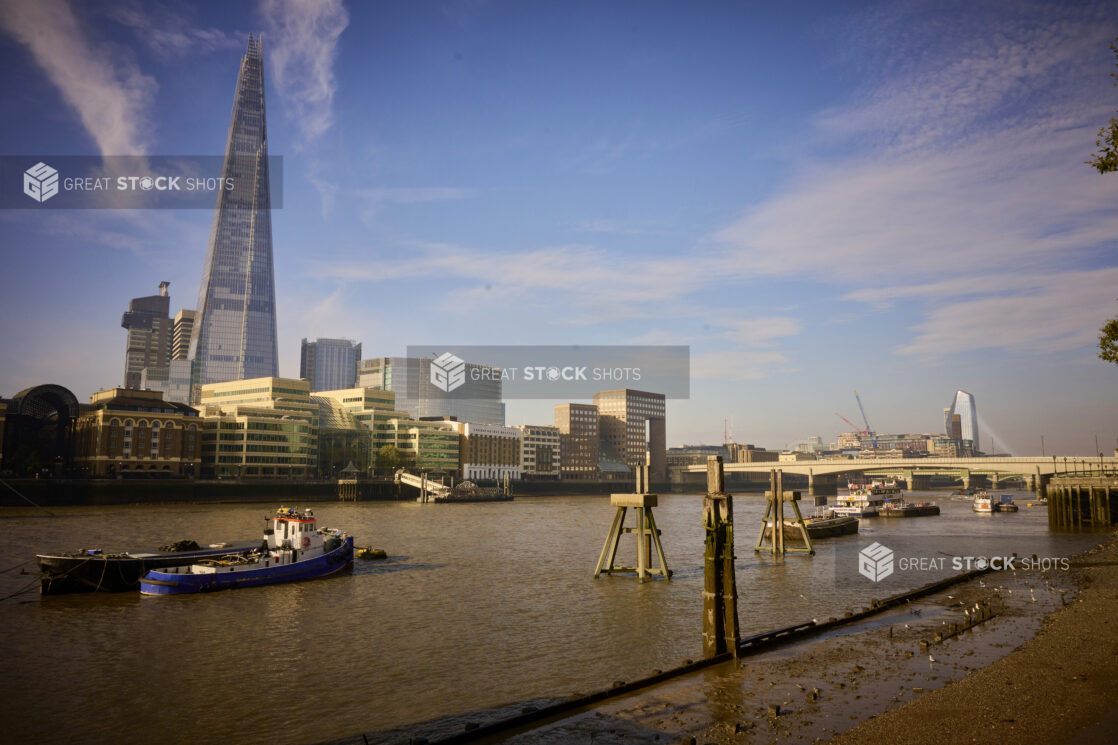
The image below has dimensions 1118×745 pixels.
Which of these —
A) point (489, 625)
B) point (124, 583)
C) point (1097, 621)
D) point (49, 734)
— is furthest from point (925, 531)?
point (49, 734)

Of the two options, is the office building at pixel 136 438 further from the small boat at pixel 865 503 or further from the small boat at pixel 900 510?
the small boat at pixel 900 510

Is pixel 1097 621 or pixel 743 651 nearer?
pixel 743 651

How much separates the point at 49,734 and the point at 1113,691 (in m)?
31.2

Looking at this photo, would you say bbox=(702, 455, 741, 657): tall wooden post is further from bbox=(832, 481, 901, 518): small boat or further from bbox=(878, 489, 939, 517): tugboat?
bbox=(878, 489, 939, 517): tugboat

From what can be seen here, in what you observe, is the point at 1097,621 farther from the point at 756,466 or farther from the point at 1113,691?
the point at 756,466

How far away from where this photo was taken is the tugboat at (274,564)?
143ft

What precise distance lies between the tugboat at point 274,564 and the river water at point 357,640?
1.12m

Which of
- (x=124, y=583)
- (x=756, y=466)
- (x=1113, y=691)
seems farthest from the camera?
(x=756, y=466)

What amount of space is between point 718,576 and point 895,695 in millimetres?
6304

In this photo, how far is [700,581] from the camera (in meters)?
48.1

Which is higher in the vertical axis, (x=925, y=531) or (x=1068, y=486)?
(x=1068, y=486)

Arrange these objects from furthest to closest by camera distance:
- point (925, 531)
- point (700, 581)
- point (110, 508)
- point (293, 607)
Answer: point (110, 508) → point (925, 531) → point (700, 581) → point (293, 607)

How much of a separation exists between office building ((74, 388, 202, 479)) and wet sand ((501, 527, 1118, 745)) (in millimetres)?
140797

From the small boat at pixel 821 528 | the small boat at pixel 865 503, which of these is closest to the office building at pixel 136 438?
the small boat at pixel 821 528
